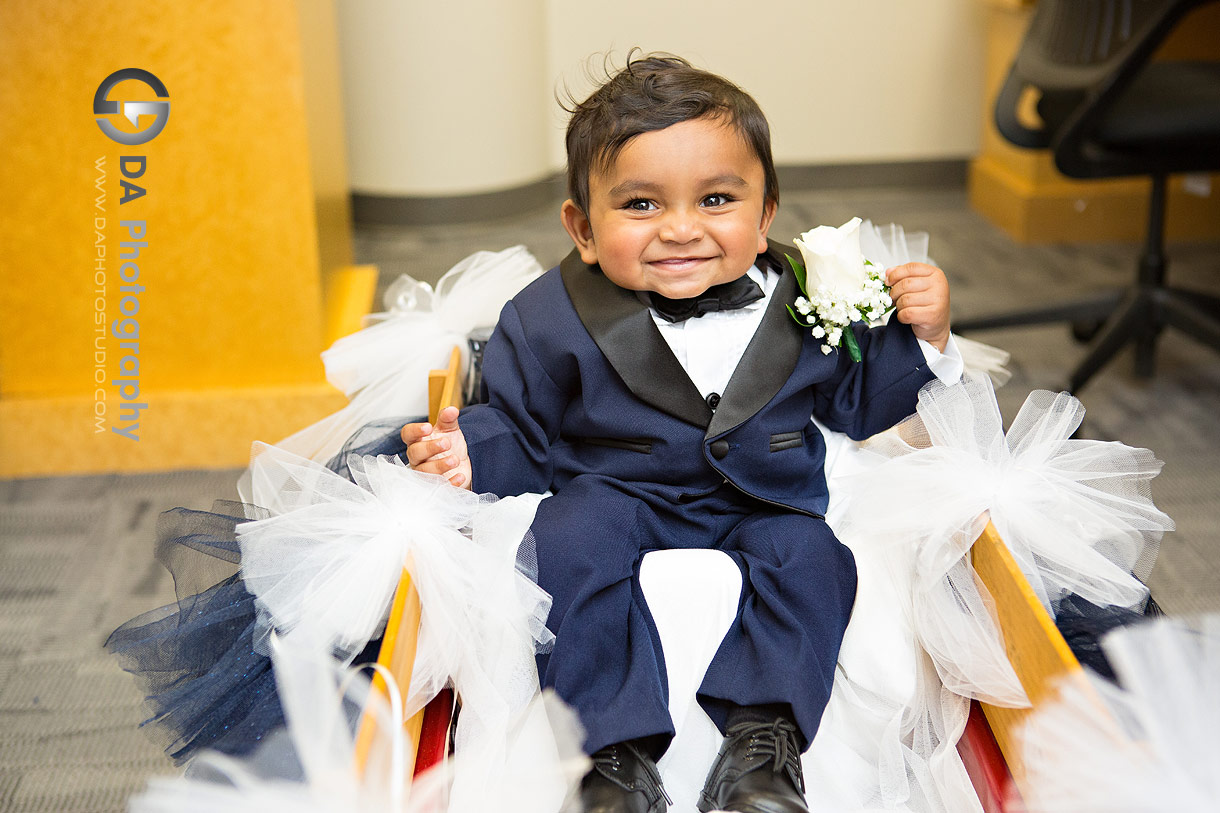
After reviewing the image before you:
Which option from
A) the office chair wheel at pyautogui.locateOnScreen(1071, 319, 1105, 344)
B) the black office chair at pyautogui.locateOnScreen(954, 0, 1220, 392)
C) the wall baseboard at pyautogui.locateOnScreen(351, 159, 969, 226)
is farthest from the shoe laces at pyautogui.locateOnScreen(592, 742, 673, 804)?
the wall baseboard at pyautogui.locateOnScreen(351, 159, 969, 226)

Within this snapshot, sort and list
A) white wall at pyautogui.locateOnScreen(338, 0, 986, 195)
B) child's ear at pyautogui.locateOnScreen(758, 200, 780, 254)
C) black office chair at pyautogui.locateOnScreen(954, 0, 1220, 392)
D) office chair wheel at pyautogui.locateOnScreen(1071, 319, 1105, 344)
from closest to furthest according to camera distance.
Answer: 1. child's ear at pyautogui.locateOnScreen(758, 200, 780, 254)
2. black office chair at pyautogui.locateOnScreen(954, 0, 1220, 392)
3. office chair wheel at pyautogui.locateOnScreen(1071, 319, 1105, 344)
4. white wall at pyautogui.locateOnScreen(338, 0, 986, 195)

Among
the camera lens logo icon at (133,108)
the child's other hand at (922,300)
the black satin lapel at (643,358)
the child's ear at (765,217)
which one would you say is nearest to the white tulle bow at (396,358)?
the black satin lapel at (643,358)

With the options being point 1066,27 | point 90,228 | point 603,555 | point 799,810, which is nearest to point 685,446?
point 603,555

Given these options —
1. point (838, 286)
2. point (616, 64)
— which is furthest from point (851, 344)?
point (616, 64)

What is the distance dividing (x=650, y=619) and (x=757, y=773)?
0.17 metres

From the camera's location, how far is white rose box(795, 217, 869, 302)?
1081 mm

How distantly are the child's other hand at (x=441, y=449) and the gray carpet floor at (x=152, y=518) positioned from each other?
0.47 m

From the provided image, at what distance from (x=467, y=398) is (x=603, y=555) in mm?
368

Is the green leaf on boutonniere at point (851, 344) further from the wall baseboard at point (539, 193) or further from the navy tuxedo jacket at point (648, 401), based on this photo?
the wall baseboard at point (539, 193)

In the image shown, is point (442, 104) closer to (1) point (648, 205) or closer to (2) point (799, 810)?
(1) point (648, 205)

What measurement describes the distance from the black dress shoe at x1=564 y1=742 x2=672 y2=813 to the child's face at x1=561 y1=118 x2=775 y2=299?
433 millimetres

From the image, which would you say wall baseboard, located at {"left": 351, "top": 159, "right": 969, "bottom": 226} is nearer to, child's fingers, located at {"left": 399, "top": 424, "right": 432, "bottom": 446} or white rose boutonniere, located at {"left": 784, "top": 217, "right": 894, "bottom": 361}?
white rose boutonniere, located at {"left": 784, "top": 217, "right": 894, "bottom": 361}

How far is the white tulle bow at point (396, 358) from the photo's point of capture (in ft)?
4.33

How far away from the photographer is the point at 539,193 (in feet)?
11.1
